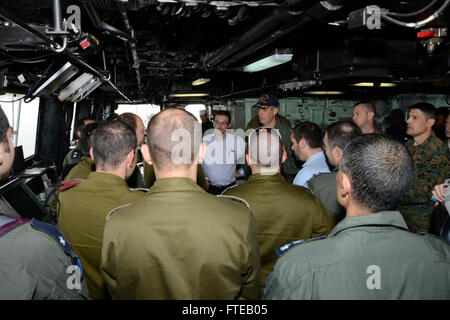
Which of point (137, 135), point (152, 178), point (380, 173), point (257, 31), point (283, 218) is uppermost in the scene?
point (257, 31)

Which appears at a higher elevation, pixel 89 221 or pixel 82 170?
pixel 82 170

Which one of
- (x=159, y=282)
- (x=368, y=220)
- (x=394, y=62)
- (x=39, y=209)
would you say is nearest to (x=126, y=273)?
(x=159, y=282)

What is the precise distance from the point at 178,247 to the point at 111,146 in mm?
1111

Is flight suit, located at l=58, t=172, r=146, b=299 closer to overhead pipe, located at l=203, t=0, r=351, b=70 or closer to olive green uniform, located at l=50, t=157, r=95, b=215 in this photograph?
olive green uniform, located at l=50, t=157, r=95, b=215

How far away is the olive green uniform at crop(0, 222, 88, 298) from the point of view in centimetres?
99

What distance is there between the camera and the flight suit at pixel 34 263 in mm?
991

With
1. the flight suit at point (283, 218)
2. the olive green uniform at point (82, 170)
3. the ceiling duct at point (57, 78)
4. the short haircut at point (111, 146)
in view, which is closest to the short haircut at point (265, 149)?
the flight suit at point (283, 218)

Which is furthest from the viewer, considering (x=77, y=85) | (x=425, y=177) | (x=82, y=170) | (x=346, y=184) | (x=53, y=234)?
(x=77, y=85)

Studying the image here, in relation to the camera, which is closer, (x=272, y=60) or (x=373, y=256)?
(x=373, y=256)

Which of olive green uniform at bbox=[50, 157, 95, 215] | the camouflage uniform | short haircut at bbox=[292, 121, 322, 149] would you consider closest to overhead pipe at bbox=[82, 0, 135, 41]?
olive green uniform at bbox=[50, 157, 95, 215]

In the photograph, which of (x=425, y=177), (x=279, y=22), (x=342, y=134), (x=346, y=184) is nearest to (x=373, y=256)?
(x=346, y=184)

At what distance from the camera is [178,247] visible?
1155mm

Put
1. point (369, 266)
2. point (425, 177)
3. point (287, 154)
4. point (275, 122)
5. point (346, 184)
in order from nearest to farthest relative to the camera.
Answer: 1. point (369, 266)
2. point (346, 184)
3. point (425, 177)
4. point (287, 154)
5. point (275, 122)

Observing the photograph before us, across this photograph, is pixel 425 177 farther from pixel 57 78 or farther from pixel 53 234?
pixel 57 78
